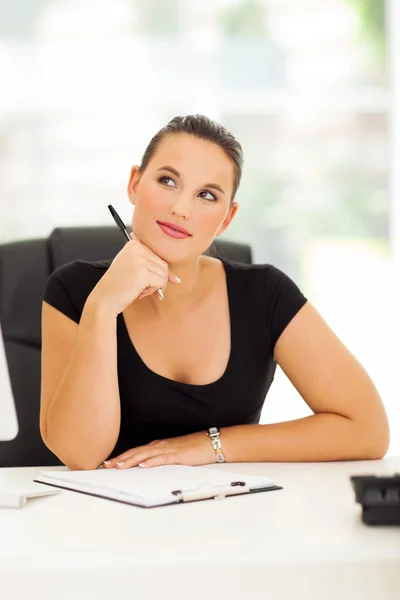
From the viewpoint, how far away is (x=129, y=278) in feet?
5.25

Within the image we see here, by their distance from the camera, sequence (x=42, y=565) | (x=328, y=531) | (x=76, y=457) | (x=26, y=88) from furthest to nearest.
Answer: (x=26, y=88), (x=76, y=457), (x=328, y=531), (x=42, y=565)

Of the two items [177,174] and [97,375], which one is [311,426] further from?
[177,174]

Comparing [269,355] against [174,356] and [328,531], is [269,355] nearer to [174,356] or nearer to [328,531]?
[174,356]

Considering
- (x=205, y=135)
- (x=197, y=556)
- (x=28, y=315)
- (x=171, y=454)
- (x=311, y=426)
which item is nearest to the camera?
(x=197, y=556)

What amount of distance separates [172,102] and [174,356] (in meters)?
2.98

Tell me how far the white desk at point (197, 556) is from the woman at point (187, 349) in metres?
0.41

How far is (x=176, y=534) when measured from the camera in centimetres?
102

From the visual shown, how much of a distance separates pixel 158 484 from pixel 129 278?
0.47 m

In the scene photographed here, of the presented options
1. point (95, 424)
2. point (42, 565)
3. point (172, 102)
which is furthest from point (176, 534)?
point (172, 102)

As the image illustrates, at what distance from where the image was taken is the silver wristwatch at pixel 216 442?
1.57m

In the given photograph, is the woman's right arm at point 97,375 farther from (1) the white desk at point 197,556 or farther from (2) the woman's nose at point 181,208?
(1) the white desk at point 197,556

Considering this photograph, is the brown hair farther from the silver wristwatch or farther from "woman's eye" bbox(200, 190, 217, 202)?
the silver wristwatch

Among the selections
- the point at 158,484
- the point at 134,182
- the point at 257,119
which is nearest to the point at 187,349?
the point at 134,182

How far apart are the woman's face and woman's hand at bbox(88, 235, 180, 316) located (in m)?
0.08
